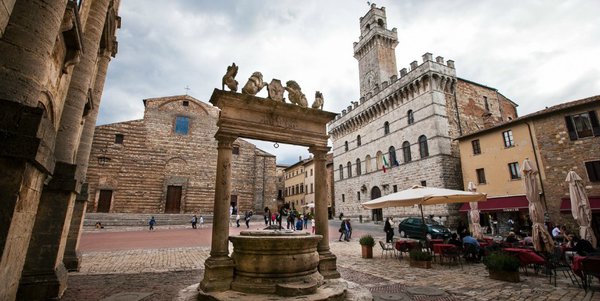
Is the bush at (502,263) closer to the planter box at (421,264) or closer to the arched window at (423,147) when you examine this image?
the planter box at (421,264)

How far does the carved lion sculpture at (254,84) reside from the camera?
613cm

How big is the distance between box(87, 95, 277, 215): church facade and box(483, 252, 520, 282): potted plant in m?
26.3

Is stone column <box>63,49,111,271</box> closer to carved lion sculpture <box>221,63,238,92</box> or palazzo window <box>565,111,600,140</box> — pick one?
carved lion sculpture <box>221,63,238,92</box>

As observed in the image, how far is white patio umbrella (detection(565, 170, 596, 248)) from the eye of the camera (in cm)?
956

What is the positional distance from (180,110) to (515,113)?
124 ft

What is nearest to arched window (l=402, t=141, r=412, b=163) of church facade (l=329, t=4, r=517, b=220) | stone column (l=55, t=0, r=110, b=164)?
church facade (l=329, t=4, r=517, b=220)

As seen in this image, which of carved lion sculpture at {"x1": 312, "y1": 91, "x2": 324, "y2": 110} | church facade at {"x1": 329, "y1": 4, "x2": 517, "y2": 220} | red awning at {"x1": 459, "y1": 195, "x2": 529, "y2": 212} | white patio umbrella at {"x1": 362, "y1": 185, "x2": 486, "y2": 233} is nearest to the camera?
carved lion sculpture at {"x1": 312, "y1": 91, "x2": 324, "y2": 110}

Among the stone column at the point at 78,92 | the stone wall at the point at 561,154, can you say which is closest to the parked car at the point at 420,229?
the stone wall at the point at 561,154

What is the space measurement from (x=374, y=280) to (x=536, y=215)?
6423mm

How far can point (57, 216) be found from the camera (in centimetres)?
554

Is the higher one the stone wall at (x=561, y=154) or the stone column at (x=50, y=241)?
the stone wall at (x=561, y=154)

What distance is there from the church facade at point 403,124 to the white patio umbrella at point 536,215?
44.2 feet

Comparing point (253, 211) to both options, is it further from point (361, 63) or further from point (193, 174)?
point (361, 63)

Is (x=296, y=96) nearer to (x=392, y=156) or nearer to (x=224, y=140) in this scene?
(x=224, y=140)
